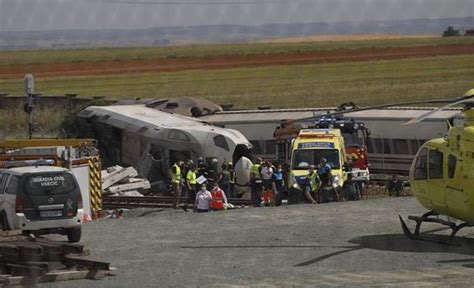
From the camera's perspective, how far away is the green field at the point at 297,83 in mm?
61344

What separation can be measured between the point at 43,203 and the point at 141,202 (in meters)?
11.3

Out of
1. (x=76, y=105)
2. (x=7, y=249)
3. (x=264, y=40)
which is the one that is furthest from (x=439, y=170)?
(x=76, y=105)

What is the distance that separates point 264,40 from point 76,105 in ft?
140

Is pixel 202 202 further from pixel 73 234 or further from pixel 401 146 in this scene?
pixel 401 146

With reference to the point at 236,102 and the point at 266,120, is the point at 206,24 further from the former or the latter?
the point at 236,102

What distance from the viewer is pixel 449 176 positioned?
1925 centimetres

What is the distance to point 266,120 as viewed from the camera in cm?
4194

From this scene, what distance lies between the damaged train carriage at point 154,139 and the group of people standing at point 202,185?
284 centimetres

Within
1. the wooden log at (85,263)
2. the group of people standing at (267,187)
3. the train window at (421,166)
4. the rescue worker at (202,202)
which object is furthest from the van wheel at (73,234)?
the train window at (421,166)

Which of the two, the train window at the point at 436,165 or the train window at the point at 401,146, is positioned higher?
the train window at the point at 401,146

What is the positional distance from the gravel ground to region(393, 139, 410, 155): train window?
1351 centimetres

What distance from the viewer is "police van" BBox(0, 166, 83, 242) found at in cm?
2048

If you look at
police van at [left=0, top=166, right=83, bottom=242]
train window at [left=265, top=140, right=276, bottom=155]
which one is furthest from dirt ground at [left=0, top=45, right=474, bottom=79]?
police van at [left=0, top=166, right=83, bottom=242]

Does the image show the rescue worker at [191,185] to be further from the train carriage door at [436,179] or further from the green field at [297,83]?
the green field at [297,83]
